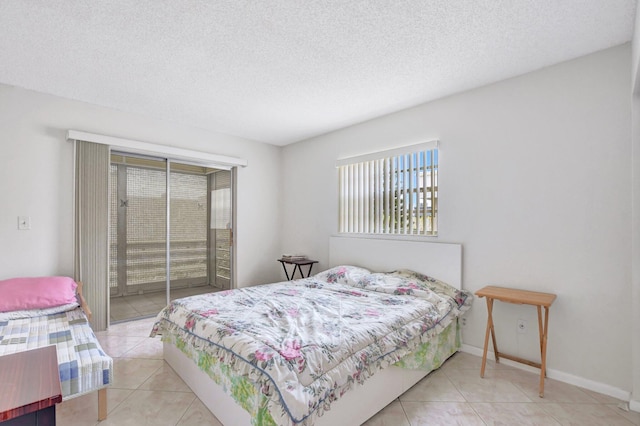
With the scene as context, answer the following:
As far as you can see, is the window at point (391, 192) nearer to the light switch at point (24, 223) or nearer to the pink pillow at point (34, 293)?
the pink pillow at point (34, 293)

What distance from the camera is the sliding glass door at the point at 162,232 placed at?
3.67 meters

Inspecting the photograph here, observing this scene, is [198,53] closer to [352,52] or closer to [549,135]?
[352,52]

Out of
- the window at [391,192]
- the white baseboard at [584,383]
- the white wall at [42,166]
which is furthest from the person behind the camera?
the window at [391,192]

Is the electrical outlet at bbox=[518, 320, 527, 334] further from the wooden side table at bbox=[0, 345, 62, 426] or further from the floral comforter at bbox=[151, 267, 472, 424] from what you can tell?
the wooden side table at bbox=[0, 345, 62, 426]

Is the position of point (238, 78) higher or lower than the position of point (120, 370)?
higher

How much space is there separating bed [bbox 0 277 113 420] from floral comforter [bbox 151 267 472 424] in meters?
0.52

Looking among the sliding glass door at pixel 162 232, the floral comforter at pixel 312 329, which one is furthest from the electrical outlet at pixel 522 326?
the sliding glass door at pixel 162 232

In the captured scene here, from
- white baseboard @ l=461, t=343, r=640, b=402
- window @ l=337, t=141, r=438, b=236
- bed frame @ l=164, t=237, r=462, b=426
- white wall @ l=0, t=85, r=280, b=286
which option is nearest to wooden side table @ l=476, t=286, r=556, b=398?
white baseboard @ l=461, t=343, r=640, b=402

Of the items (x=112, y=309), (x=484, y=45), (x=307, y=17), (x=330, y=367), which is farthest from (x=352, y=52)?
(x=112, y=309)

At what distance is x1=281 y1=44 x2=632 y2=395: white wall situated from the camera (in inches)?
85.2

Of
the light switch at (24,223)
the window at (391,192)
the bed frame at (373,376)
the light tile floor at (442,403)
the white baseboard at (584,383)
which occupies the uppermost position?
the window at (391,192)

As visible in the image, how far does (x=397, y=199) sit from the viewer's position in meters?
3.45

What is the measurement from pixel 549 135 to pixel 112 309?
15.8 ft

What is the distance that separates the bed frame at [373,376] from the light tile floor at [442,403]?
85 millimetres
